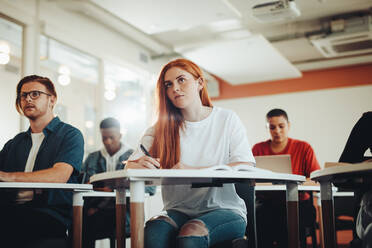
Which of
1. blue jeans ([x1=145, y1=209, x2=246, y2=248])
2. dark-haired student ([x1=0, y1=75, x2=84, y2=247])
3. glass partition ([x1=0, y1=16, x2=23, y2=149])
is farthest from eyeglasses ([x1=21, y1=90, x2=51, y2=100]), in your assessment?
glass partition ([x1=0, y1=16, x2=23, y2=149])

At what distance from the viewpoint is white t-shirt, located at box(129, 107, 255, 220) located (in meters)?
Answer: 1.73

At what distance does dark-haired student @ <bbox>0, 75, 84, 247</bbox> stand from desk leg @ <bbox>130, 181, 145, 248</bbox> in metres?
0.81

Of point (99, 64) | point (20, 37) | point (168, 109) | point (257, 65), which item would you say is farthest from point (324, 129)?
point (168, 109)

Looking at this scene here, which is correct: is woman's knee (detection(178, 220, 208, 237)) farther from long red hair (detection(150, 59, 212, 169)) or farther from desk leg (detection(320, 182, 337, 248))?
desk leg (detection(320, 182, 337, 248))

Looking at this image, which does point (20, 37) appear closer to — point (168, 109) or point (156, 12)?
point (156, 12)

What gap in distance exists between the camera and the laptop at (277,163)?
2.99 meters

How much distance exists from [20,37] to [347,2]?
4280 millimetres

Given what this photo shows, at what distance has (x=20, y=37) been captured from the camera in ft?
16.4

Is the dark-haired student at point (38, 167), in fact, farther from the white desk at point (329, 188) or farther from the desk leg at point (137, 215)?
the white desk at point (329, 188)

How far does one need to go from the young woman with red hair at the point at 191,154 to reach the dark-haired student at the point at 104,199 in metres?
0.64

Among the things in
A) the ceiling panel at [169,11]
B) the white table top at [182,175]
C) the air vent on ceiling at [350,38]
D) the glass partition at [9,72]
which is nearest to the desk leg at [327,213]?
the white table top at [182,175]

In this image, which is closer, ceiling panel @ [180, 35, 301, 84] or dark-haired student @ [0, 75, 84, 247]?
dark-haired student @ [0, 75, 84, 247]

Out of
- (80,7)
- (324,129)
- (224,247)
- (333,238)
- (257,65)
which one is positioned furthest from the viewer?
(324,129)

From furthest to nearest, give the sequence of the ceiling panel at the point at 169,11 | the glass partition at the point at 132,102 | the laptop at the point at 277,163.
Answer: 1. the glass partition at the point at 132,102
2. the ceiling panel at the point at 169,11
3. the laptop at the point at 277,163
